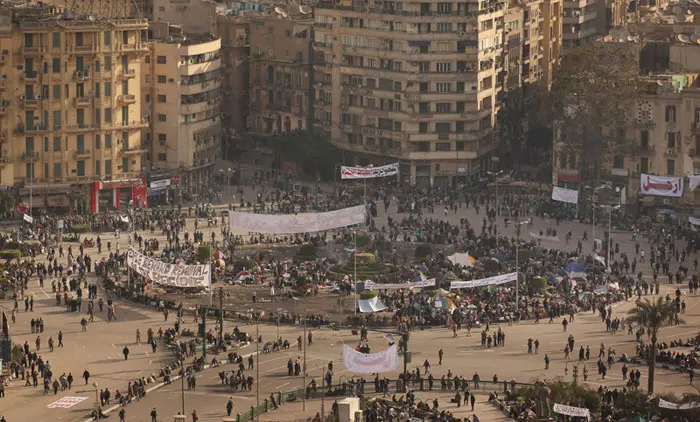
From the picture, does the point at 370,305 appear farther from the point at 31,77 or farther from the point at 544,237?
the point at 31,77

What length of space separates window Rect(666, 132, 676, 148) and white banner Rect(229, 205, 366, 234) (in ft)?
114

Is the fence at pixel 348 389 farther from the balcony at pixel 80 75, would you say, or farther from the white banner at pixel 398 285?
the balcony at pixel 80 75

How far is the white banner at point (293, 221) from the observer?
16838cm

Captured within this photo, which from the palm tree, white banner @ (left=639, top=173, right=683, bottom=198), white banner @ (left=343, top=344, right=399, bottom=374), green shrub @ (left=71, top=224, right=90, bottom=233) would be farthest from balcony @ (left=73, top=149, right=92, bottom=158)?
the palm tree

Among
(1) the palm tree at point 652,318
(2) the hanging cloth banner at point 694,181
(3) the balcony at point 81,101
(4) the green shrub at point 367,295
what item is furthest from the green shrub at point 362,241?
(1) the palm tree at point 652,318

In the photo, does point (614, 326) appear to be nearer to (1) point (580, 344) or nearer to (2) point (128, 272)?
(1) point (580, 344)

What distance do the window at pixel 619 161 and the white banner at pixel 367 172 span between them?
17953 millimetres

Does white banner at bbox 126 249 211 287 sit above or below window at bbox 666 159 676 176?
below

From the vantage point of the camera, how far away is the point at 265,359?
151 metres

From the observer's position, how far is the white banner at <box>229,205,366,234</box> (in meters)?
168

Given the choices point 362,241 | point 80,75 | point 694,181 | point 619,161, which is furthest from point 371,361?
point 619,161

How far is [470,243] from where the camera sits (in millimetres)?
181125

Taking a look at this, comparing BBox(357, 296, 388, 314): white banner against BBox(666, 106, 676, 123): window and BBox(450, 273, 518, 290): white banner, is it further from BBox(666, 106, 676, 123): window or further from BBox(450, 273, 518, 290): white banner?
BBox(666, 106, 676, 123): window

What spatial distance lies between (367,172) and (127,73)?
21.5m
